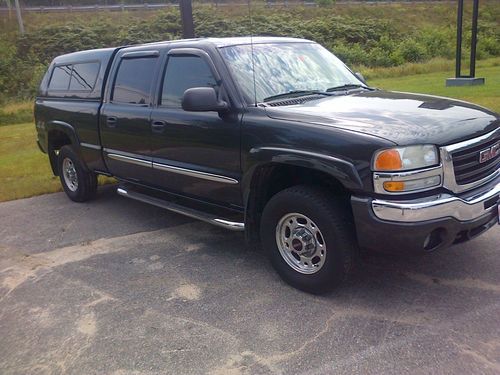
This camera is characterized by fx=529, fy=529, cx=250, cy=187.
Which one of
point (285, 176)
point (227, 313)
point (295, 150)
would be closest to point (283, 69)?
point (285, 176)

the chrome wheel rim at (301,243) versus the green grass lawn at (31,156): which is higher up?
the chrome wheel rim at (301,243)

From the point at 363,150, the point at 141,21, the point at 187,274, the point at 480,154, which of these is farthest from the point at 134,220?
the point at 141,21

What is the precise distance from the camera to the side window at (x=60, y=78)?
22.2 ft

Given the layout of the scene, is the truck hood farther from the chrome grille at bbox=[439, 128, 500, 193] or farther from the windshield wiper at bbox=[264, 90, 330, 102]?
the windshield wiper at bbox=[264, 90, 330, 102]

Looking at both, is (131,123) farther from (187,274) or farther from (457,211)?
(457,211)

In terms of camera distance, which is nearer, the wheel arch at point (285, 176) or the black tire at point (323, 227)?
the wheel arch at point (285, 176)

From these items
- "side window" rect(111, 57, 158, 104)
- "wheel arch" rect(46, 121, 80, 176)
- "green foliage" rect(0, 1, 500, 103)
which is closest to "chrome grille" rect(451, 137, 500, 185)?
"side window" rect(111, 57, 158, 104)

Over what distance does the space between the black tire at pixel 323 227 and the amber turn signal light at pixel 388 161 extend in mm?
497

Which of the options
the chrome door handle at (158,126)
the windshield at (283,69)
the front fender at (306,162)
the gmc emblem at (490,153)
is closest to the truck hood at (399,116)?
the gmc emblem at (490,153)

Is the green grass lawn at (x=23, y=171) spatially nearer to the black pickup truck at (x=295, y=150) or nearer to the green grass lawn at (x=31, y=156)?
the green grass lawn at (x=31, y=156)

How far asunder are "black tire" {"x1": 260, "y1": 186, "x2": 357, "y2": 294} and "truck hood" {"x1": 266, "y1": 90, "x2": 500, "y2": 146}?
0.53 meters

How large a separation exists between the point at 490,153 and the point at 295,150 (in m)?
1.46

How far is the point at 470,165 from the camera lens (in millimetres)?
3664

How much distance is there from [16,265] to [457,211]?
388 cm
